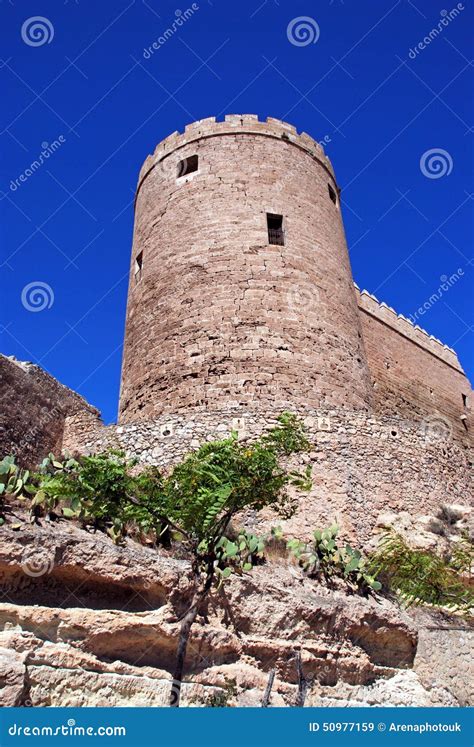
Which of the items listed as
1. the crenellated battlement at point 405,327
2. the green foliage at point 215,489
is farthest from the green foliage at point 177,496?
the crenellated battlement at point 405,327

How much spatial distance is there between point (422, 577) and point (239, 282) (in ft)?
21.3

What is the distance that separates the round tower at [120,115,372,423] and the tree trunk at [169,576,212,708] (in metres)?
5.45

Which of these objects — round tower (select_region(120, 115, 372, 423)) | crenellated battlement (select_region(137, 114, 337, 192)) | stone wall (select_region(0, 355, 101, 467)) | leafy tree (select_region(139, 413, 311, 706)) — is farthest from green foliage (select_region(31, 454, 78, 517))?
crenellated battlement (select_region(137, 114, 337, 192))

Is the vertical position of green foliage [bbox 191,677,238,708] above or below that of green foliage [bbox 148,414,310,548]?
below

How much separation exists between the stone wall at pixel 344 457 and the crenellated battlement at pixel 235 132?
7.30m

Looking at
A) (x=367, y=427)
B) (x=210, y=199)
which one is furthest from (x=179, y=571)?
(x=210, y=199)

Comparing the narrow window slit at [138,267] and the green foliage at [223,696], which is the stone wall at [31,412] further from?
the green foliage at [223,696]

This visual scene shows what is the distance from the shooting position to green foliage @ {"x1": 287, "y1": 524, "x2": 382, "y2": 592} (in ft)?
20.8

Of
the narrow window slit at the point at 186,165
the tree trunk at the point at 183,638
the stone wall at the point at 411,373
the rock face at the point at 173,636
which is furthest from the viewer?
the stone wall at the point at 411,373

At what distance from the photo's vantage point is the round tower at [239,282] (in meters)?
11.0

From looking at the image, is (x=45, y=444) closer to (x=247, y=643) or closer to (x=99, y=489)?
(x=99, y=489)

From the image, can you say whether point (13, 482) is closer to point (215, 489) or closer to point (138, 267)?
point (215, 489)

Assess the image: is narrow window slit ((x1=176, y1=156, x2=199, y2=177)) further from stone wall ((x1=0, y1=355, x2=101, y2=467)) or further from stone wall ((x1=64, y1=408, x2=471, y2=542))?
stone wall ((x1=64, y1=408, x2=471, y2=542))

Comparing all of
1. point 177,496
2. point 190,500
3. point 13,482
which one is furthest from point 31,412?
point 190,500
